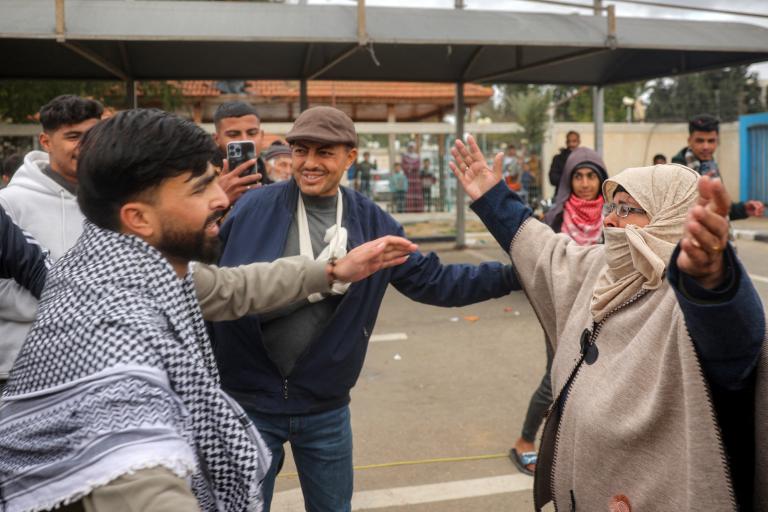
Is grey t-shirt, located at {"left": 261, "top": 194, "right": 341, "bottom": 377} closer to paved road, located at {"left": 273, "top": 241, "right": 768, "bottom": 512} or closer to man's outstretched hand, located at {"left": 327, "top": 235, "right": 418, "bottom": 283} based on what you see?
man's outstretched hand, located at {"left": 327, "top": 235, "right": 418, "bottom": 283}

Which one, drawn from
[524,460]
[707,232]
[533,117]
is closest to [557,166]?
[524,460]

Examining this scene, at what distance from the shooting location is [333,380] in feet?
8.20

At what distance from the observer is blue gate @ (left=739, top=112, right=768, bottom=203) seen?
18.6 metres

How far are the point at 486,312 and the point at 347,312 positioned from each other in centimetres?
538

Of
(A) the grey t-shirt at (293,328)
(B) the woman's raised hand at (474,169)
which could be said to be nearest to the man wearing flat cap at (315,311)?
(A) the grey t-shirt at (293,328)

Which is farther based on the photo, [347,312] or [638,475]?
[347,312]

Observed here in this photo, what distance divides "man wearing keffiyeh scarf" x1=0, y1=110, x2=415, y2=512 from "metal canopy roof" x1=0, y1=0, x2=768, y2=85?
19.7 feet

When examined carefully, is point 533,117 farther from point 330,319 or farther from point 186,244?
point 186,244

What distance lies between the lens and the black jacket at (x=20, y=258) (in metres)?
2.40

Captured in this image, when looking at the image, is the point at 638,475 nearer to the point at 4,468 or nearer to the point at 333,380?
the point at 333,380

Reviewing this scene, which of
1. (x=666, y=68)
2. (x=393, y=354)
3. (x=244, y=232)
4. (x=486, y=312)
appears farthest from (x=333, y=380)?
(x=666, y=68)

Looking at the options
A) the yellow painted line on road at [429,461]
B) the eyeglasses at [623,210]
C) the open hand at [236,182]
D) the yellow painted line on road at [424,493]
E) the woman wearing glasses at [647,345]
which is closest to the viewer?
the woman wearing glasses at [647,345]

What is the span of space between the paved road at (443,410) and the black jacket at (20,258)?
70.2 inches

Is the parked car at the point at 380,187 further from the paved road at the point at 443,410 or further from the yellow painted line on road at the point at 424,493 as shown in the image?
the yellow painted line on road at the point at 424,493
